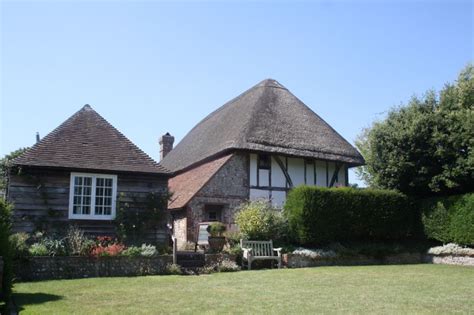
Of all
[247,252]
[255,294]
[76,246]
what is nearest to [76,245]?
[76,246]

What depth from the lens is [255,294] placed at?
9.54m

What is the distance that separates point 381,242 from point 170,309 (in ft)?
49.4

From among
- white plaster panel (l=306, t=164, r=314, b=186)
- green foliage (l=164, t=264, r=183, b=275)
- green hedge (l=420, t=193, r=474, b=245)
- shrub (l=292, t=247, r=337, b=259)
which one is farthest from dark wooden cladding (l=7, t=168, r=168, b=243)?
green hedge (l=420, t=193, r=474, b=245)

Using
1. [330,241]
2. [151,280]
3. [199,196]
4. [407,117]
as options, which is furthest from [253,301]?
[407,117]

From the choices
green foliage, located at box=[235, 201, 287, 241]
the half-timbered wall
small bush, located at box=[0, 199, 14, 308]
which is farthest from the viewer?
the half-timbered wall

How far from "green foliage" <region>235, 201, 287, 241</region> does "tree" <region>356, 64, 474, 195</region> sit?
623 cm

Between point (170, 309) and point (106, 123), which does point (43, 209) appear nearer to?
point (106, 123)

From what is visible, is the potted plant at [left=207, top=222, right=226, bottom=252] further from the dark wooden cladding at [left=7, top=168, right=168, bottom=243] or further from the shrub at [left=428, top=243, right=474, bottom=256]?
the shrub at [left=428, top=243, right=474, bottom=256]

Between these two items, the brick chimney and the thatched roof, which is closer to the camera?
the thatched roof

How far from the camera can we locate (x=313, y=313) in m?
7.39

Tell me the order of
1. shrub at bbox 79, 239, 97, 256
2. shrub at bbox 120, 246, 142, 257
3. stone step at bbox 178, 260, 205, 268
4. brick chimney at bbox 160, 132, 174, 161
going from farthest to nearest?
brick chimney at bbox 160, 132, 174, 161, stone step at bbox 178, 260, 205, 268, shrub at bbox 120, 246, 142, 257, shrub at bbox 79, 239, 97, 256

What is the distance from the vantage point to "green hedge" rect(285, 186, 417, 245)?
1892 centimetres

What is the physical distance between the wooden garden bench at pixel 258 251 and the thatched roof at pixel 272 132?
5962 millimetres

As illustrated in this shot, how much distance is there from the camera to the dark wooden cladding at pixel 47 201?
15.9 meters
